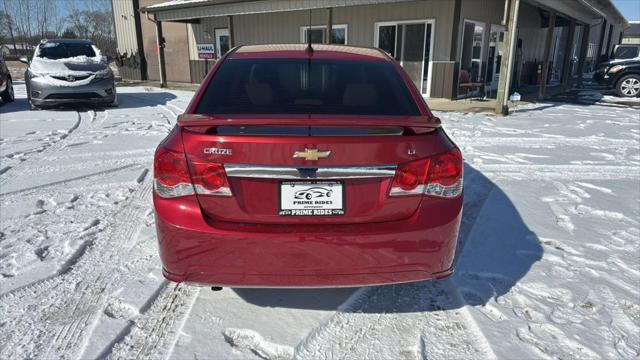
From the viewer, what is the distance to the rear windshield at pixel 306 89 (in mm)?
2457

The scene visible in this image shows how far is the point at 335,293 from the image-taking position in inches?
106

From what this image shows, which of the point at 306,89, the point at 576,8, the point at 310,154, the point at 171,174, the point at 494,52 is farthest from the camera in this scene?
the point at 576,8

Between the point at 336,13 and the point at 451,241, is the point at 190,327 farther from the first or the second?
the point at 336,13

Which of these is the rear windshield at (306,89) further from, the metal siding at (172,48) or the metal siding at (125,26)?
the metal siding at (125,26)

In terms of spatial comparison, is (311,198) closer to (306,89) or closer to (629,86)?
(306,89)

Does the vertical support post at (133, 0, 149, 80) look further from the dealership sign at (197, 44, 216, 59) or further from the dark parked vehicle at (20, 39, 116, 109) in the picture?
the dark parked vehicle at (20, 39, 116, 109)

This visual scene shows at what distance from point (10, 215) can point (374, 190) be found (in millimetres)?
3443

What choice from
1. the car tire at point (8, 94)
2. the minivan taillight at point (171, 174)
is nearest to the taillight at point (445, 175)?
the minivan taillight at point (171, 174)

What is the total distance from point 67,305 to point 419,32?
12.8 m

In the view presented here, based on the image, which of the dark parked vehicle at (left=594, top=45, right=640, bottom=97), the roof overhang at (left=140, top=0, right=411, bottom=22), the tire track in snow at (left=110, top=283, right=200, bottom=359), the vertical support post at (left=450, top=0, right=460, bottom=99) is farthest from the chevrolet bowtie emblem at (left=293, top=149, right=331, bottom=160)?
the dark parked vehicle at (left=594, top=45, right=640, bottom=97)

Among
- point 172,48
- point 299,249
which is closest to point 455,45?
point 299,249

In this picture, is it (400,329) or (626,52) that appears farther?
(626,52)

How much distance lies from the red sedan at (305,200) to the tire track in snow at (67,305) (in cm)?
65

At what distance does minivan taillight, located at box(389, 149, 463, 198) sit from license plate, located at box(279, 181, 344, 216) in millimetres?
260
